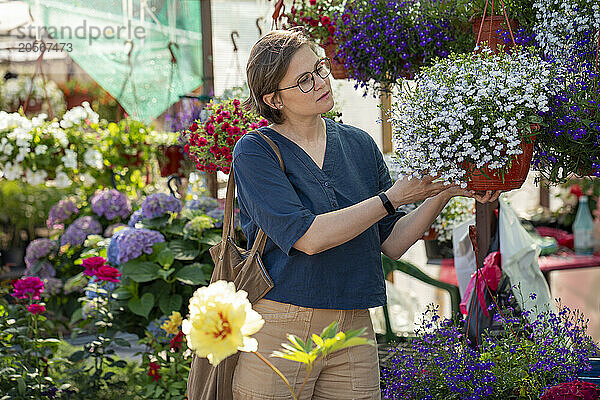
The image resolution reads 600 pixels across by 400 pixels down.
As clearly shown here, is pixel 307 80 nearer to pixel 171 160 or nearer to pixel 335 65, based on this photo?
pixel 335 65

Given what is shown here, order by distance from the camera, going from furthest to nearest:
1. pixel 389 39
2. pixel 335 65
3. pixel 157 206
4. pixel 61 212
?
pixel 61 212 → pixel 157 206 → pixel 335 65 → pixel 389 39

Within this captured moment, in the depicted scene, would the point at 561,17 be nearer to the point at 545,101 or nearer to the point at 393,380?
the point at 545,101

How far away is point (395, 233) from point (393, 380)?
0.55 meters

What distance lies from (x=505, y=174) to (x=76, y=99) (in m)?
4.89

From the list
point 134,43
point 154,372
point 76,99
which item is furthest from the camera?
point 76,99

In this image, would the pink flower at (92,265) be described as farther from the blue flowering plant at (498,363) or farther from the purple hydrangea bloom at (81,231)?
the blue flowering plant at (498,363)

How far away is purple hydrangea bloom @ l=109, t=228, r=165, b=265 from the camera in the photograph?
292 centimetres

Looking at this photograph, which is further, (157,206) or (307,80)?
(157,206)

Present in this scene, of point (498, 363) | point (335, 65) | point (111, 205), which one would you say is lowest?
point (498, 363)

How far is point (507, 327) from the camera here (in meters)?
2.01

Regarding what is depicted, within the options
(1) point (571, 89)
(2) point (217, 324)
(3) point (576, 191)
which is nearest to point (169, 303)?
(1) point (571, 89)

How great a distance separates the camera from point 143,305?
2.92 metres

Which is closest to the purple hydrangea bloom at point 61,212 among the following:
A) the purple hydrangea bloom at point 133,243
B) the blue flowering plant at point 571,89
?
the purple hydrangea bloom at point 133,243

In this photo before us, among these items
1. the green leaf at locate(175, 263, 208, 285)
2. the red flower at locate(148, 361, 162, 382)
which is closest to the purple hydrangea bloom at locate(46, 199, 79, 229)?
the green leaf at locate(175, 263, 208, 285)
